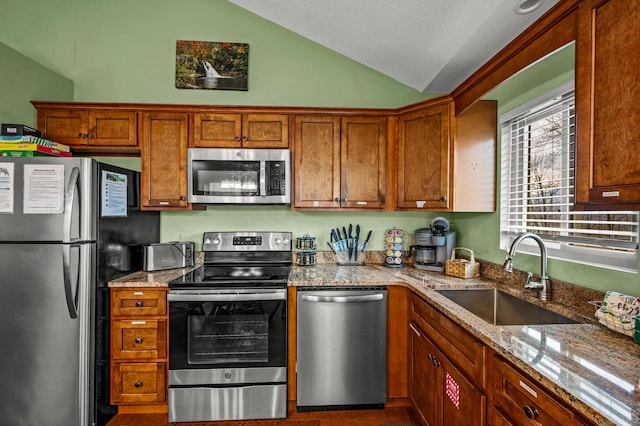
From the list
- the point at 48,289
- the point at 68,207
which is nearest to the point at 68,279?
the point at 48,289

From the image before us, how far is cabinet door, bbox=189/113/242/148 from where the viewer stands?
2.60m

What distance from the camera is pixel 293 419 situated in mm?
2260

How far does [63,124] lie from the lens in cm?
255

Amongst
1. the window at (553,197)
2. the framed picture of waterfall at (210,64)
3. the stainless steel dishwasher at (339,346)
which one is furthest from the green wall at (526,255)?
the framed picture of waterfall at (210,64)

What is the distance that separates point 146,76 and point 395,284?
8.81 feet

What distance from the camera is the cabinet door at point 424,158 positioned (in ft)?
7.73

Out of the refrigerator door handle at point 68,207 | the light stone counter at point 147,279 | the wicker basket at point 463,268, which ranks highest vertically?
the refrigerator door handle at point 68,207

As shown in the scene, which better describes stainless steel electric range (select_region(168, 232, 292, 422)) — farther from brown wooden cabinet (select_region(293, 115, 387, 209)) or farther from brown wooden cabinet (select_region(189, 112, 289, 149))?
brown wooden cabinet (select_region(189, 112, 289, 149))

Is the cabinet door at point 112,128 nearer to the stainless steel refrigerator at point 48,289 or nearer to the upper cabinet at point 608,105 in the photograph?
the stainless steel refrigerator at point 48,289

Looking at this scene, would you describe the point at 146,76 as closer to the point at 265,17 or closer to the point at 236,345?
the point at 265,17

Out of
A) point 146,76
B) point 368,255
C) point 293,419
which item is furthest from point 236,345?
point 146,76

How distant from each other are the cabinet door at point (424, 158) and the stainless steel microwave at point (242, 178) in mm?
897

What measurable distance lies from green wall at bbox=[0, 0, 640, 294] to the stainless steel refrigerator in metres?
0.92

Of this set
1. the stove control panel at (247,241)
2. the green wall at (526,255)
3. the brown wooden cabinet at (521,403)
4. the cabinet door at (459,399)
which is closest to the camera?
the brown wooden cabinet at (521,403)
